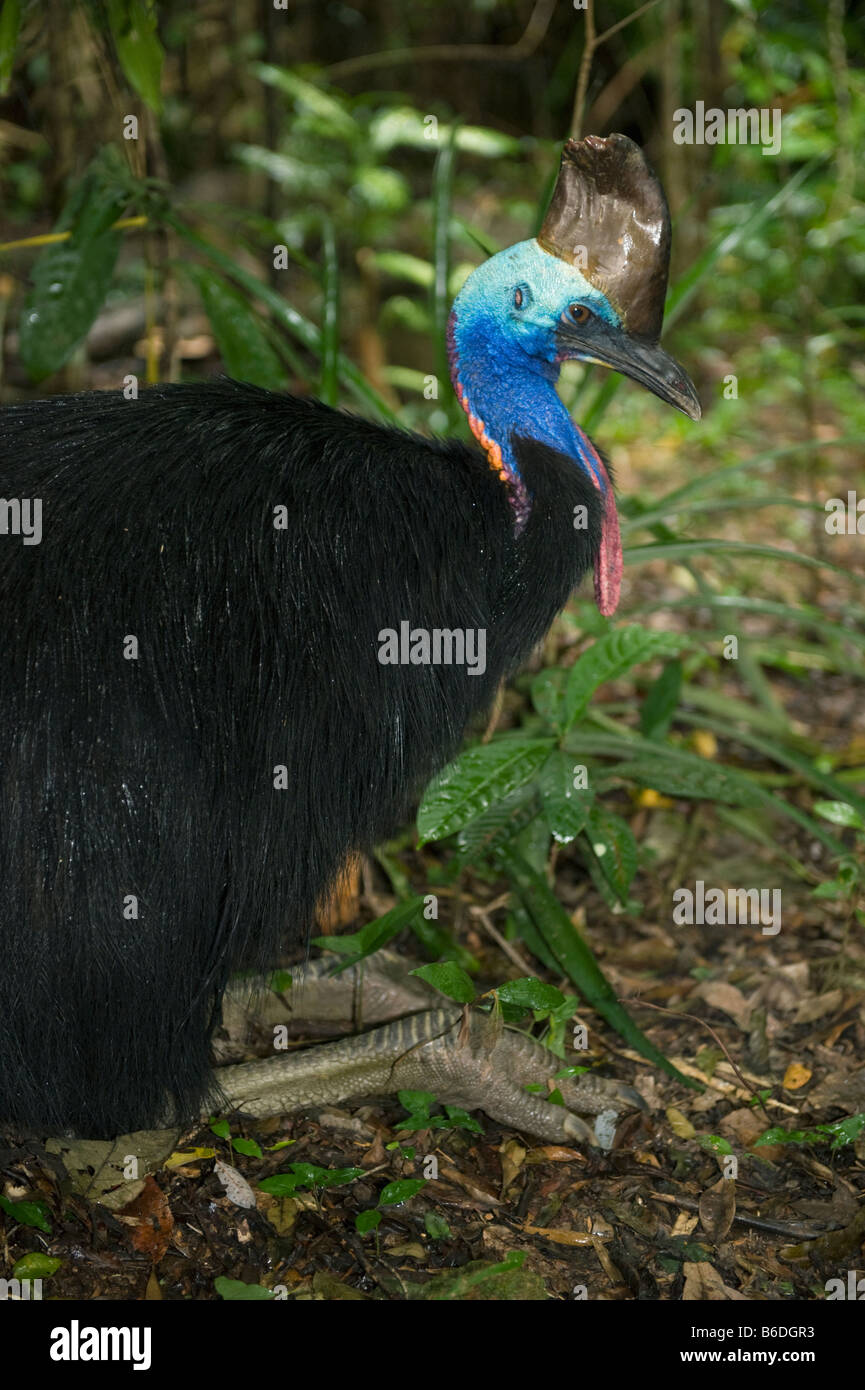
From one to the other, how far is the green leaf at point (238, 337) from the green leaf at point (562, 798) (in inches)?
47.4

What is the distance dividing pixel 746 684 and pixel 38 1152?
104 inches

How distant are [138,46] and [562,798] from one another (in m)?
2.03

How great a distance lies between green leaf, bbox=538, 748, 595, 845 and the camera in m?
2.78

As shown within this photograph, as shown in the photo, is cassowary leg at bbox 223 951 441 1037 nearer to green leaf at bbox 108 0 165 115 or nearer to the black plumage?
the black plumage

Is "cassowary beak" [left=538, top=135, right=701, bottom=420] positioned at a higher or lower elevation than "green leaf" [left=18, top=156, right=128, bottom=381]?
lower

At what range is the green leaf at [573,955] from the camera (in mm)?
2891

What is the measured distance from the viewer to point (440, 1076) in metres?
2.71

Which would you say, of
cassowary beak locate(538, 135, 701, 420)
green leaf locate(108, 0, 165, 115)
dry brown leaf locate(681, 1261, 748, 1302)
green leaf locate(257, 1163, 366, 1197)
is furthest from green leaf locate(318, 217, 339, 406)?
dry brown leaf locate(681, 1261, 748, 1302)

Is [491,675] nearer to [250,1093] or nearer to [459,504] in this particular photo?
[459,504]

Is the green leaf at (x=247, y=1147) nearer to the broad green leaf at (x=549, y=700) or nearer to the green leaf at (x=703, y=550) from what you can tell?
the broad green leaf at (x=549, y=700)

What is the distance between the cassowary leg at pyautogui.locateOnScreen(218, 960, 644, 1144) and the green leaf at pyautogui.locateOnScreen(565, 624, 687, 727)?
2.44 feet

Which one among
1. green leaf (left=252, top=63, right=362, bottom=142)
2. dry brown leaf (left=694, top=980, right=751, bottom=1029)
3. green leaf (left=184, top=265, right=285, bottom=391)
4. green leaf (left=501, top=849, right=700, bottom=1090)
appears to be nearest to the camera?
green leaf (left=501, top=849, right=700, bottom=1090)

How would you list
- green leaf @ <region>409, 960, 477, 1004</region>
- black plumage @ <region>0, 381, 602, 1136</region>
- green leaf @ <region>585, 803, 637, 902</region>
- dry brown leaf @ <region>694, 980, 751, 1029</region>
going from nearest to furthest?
black plumage @ <region>0, 381, 602, 1136</region> → green leaf @ <region>409, 960, 477, 1004</region> → green leaf @ <region>585, 803, 637, 902</region> → dry brown leaf @ <region>694, 980, 751, 1029</region>

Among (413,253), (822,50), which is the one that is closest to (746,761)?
(822,50)
